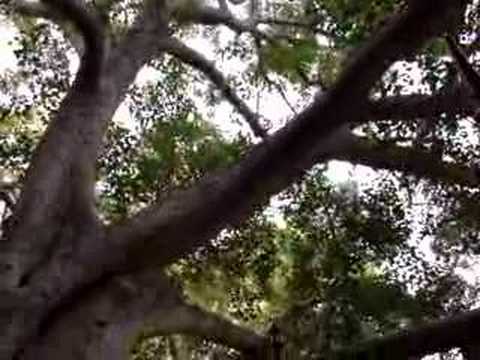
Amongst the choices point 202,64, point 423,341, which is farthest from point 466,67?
point 202,64

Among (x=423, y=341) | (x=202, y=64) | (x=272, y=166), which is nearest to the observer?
(x=272, y=166)

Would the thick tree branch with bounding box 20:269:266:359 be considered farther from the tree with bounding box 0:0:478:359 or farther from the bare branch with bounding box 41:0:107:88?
the bare branch with bounding box 41:0:107:88

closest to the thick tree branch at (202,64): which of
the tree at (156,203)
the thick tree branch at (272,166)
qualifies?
the tree at (156,203)

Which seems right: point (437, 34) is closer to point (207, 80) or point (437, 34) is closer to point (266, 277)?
point (266, 277)

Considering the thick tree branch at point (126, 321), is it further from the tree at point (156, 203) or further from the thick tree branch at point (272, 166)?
the thick tree branch at point (272, 166)

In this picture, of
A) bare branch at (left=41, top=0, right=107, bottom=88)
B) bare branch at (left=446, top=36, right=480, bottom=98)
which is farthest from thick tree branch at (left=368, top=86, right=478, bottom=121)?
bare branch at (left=41, top=0, right=107, bottom=88)

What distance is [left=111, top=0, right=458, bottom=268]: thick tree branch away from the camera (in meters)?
3.23

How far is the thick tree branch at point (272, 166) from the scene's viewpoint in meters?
3.23

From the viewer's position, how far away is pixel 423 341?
12.3 ft

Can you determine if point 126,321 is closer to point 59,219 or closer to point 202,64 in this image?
point 59,219

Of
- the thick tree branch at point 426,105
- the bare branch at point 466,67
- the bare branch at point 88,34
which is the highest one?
the bare branch at point 88,34

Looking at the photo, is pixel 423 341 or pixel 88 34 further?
pixel 88 34

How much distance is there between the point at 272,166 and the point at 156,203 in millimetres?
1165

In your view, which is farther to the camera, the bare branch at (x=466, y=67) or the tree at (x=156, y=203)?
the bare branch at (x=466, y=67)
